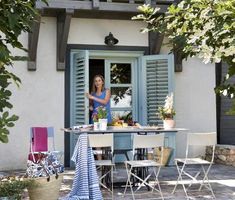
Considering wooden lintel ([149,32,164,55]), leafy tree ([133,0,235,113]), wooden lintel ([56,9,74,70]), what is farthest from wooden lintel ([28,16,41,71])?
leafy tree ([133,0,235,113])

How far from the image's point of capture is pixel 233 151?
26.2ft

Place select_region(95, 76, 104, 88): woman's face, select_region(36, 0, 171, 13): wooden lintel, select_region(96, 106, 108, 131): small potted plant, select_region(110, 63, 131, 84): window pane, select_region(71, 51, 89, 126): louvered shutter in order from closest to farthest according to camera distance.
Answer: select_region(96, 106, 108, 131): small potted plant < select_region(95, 76, 104, 88): woman's face < select_region(36, 0, 171, 13): wooden lintel < select_region(71, 51, 89, 126): louvered shutter < select_region(110, 63, 131, 84): window pane

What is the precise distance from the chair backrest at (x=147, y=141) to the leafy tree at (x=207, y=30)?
164 centimetres

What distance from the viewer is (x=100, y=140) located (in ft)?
16.3

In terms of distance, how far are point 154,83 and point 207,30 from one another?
199 inches

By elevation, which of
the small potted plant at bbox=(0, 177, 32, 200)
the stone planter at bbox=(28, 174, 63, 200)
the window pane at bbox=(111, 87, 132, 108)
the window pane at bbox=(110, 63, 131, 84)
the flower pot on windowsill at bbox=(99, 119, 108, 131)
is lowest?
the stone planter at bbox=(28, 174, 63, 200)

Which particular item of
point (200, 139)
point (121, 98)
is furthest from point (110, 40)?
point (200, 139)

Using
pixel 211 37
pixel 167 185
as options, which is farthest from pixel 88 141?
pixel 211 37

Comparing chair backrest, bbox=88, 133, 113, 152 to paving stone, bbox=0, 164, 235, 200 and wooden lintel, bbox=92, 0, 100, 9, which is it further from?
wooden lintel, bbox=92, 0, 100, 9

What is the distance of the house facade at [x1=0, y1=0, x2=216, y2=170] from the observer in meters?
7.59

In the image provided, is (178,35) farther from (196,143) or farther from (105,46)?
(105,46)

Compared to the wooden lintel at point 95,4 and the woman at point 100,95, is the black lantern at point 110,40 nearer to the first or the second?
the wooden lintel at point 95,4

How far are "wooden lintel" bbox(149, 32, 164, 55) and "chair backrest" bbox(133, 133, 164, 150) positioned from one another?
11.1ft

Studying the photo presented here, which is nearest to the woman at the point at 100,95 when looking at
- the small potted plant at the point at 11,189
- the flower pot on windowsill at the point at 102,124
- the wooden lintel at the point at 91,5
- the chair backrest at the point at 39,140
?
the chair backrest at the point at 39,140
